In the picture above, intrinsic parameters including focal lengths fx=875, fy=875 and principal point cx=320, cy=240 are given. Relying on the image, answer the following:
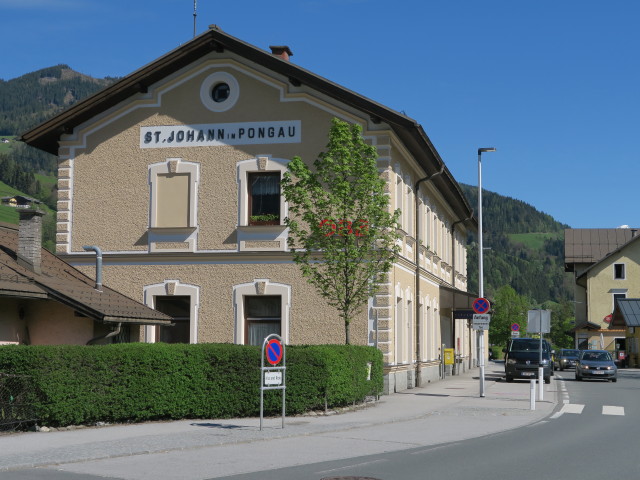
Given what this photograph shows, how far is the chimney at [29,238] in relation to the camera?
70.4 ft

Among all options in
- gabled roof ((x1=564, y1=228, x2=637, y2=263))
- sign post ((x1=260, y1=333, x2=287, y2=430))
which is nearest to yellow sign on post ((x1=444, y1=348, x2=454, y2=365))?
sign post ((x1=260, y1=333, x2=287, y2=430))

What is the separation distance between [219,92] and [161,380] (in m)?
12.3

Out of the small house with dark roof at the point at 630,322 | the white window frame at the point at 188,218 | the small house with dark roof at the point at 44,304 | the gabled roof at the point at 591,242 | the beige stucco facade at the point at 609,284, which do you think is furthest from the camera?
the gabled roof at the point at 591,242

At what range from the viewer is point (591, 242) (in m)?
104

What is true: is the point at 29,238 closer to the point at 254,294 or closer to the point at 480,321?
the point at 254,294

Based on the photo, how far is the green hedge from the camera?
16.5 m

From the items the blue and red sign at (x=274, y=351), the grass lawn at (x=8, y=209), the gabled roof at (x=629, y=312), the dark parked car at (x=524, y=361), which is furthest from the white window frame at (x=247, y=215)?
the grass lawn at (x=8, y=209)

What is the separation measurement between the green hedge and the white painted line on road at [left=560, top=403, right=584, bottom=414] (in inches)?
253

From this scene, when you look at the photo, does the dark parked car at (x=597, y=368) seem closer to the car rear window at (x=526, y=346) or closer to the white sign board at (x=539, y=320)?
the car rear window at (x=526, y=346)

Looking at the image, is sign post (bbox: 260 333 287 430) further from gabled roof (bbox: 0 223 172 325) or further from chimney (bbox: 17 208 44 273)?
chimney (bbox: 17 208 44 273)

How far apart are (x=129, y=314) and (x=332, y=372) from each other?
18.8 feet

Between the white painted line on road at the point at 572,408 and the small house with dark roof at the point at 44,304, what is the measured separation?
1109cm

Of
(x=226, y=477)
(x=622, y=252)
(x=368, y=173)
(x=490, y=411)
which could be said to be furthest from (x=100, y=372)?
(x=622, y=252)

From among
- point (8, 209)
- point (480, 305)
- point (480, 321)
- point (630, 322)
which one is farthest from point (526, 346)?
point (8, 209)
